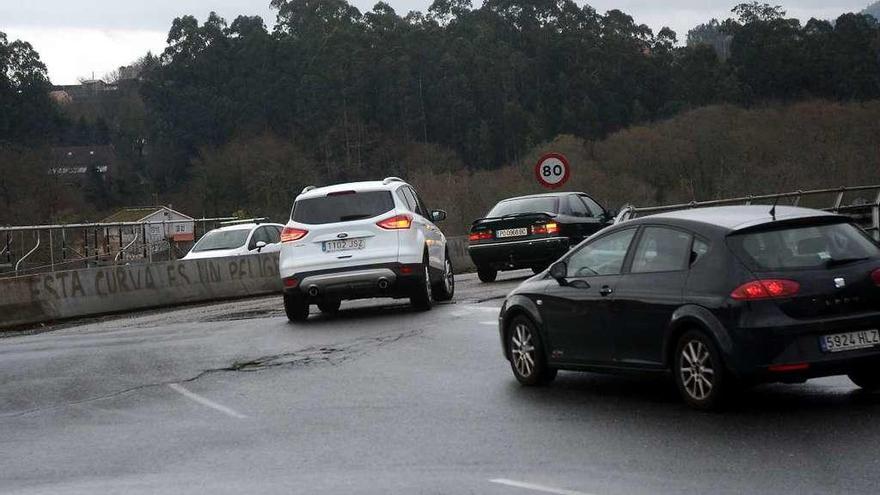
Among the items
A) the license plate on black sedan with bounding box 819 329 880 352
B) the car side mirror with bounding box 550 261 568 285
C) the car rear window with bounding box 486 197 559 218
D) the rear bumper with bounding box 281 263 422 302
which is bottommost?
the license plate on black sedan with bounding box 819 329 880 352

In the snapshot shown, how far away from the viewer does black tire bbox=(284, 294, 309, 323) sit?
19.2 meters

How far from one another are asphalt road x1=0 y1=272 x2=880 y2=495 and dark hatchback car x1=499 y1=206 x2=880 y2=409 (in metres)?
0.35

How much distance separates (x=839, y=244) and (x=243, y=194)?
107827mm

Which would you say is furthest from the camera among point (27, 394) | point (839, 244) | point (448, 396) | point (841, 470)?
point (27, 394)

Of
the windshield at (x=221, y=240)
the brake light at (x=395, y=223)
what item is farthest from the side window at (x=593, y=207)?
the windshield at (x=221, y=240)

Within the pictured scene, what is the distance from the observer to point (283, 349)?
15.8 m

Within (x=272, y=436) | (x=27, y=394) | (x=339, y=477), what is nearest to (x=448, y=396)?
(x=272, y=436)

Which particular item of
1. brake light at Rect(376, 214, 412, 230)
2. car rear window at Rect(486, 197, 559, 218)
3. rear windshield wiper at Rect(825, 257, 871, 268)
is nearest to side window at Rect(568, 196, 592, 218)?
car rear window at Rect(486, 197, 559, 218)

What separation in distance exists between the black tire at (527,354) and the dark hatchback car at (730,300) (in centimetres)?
57

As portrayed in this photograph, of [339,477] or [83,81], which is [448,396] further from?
[83,81]

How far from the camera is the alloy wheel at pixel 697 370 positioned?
9.99 meters

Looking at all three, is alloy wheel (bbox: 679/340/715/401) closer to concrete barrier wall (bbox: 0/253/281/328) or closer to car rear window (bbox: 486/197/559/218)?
car rear window (bbox: 486/197/559/218)

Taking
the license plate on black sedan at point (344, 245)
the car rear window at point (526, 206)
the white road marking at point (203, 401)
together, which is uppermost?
the car rear window at point (526, 206)

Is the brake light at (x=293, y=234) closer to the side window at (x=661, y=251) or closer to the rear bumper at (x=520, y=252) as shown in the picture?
the rear bumper at (x=520, y=252)
